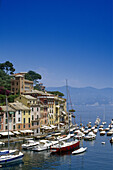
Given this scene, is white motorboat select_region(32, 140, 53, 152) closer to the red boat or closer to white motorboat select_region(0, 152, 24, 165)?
the red boat

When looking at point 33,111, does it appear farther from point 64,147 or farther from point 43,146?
point 64,147

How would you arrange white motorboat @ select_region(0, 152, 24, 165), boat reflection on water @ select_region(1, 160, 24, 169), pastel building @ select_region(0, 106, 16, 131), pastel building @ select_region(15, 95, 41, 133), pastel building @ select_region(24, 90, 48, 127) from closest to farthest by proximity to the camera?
boat reflection on water @ select_region(1, 160, 24, 169) < white motorboat @ select_region(0, 152, 24, 165) < pastel building @ select_region(0, 106, 16, 131) < pastel building @ select_region(15, 95, 41, 133) < pastel building @ select_region(24, 90, 48, 127)

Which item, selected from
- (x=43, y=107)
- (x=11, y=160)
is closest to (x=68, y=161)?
(x=11, y=160)

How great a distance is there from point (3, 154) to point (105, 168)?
73.9 feet

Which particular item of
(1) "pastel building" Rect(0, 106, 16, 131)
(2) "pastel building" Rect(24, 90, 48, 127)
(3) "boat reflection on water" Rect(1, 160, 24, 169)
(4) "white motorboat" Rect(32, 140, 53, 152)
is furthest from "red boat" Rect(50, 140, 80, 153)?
(2) "pastel building" Rect(24, 90, 48, 127)

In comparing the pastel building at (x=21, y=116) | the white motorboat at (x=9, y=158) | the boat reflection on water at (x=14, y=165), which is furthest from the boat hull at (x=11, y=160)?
the pastel building at (x=21, y=116)

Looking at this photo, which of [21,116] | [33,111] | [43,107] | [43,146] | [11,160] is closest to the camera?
[11,160]

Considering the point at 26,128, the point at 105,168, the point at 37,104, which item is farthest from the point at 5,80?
the point at 105,168

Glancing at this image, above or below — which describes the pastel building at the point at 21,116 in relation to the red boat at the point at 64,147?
above

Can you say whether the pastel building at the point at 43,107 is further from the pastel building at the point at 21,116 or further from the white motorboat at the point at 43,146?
the white motorboat at the point at 43,146

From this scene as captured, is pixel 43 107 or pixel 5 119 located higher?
pixel 43 107

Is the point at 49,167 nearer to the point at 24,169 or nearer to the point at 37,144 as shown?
the point at 24,169

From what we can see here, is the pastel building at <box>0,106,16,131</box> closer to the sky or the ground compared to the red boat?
closer to the sky

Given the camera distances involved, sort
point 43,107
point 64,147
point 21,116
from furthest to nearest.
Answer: point 43,107
point 21,116
point 64,147
